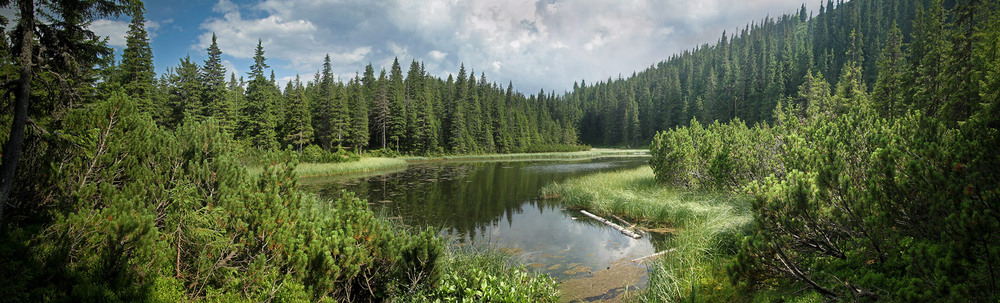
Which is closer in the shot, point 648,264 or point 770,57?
point 648,264

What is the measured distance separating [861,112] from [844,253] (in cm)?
541

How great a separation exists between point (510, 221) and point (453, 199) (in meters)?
5.32

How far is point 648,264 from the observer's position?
27.7 ft

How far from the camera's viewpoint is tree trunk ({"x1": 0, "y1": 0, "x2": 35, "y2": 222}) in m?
4.64

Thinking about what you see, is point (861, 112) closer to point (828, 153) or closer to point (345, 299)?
point (828, 153)

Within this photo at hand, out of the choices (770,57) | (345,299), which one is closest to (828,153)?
(345,299)

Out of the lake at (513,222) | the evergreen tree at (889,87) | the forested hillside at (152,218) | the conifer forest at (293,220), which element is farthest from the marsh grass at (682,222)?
the evergreen tree at (889,87)

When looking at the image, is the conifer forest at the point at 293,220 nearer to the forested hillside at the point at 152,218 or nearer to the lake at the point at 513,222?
the forested hillside at the point at 152,218

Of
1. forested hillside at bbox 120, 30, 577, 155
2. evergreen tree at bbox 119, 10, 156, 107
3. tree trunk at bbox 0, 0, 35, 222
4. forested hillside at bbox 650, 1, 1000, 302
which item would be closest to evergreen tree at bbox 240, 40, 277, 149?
forested hillside at bbox 120, 30, 577, 155

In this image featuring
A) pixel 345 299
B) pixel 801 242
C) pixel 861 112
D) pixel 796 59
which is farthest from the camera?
pixel 796 59

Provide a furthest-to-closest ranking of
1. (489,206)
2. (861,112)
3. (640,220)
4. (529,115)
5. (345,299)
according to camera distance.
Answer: (529,115), (489,206), (640,220), (861,112), (345,299)

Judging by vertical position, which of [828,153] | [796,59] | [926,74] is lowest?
[828,153]

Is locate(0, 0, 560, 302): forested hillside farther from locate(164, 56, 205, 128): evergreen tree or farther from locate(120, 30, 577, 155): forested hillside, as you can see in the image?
locate(164, 56, 205, 128): evergreen tree

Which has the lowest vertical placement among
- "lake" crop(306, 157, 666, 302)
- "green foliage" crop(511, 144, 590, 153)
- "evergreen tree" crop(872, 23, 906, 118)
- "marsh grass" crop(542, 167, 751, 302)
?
"lake" crop(306, 157, 666, 302)
